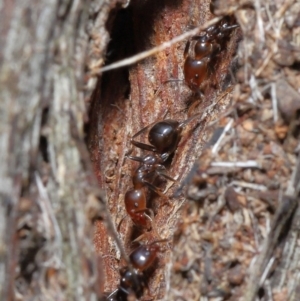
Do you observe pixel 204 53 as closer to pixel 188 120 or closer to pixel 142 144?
pixel 188 120

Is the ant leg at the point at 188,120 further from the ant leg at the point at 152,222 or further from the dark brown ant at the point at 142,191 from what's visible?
the ant leg at the point at 152,222

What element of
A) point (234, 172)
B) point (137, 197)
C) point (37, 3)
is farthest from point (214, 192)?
point (37, 3)

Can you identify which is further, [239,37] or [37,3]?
[239,37]

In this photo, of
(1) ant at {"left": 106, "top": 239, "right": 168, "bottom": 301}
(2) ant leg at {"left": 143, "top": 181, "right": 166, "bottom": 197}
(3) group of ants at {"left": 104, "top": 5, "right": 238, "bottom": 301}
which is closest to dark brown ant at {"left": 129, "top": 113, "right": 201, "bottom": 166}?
(3) group of ants at {"left": 104, "top": 5, "right": 238, "bottom": 301}

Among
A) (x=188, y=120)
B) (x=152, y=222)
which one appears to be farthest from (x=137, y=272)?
(x=188, y=120)

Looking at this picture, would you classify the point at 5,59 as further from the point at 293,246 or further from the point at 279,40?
the point at 293,246

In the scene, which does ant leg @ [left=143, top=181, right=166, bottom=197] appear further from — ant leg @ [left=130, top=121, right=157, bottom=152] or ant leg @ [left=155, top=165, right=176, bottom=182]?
ant leg @ [left=130, top=121, right=157, bottom=152]
